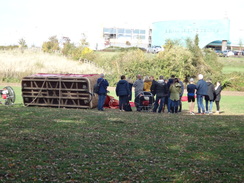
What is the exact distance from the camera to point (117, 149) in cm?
1090

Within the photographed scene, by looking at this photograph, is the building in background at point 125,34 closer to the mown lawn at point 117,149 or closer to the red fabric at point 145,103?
the red fabric at point 145,103

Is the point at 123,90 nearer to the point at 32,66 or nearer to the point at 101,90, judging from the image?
the point at 101,90

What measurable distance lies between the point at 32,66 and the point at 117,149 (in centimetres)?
3609

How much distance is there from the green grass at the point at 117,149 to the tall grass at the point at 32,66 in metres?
28.9

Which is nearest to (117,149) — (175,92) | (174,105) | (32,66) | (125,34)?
(175,92)

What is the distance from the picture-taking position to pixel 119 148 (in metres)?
11.0

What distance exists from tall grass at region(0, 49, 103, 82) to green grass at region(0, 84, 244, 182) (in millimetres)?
28924

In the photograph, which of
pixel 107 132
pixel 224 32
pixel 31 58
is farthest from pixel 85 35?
pixel 107 132

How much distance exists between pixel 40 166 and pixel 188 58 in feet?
128

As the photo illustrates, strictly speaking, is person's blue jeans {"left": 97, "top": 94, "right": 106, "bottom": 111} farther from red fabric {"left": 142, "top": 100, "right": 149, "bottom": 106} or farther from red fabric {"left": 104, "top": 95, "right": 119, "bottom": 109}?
red fabric {"left": 142, "top": 100, "right": 149, "bottom": 106}

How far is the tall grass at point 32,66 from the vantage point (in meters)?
44.9

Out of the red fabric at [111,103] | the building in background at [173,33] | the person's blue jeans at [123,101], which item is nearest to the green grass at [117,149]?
the person's blue jeans at [123,101]

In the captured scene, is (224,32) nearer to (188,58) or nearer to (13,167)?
(188,58)

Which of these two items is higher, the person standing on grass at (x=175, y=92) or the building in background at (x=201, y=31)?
the building in background at (x=201, y=31)
